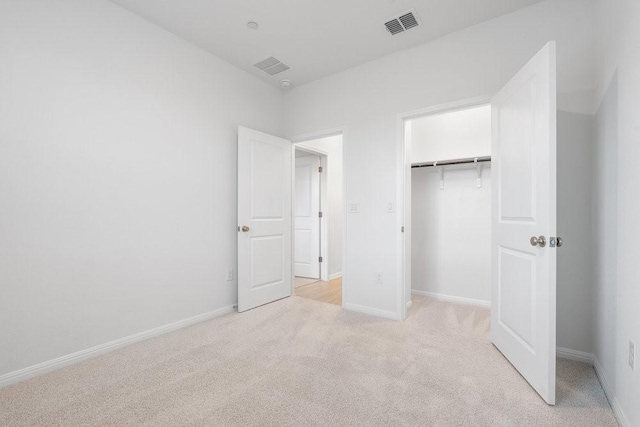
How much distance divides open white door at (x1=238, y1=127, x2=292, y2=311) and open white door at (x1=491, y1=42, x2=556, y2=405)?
2.33 metres

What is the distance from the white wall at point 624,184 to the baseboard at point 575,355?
33 centimetres

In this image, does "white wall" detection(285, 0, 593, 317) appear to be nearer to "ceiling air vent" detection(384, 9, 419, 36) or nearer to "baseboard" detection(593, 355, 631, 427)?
"ceiling air vent" detection(384, 9, 419, 36)

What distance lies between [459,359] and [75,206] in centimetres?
299

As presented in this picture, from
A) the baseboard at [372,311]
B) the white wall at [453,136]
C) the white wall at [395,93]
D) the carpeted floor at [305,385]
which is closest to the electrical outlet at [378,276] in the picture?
the white wall at [395,93]

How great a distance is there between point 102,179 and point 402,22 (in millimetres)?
2791

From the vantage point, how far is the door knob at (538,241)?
1605 mm

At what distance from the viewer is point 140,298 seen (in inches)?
97.6

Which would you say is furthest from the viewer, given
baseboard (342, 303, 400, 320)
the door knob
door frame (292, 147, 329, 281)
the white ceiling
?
door frame (292, 147, 329, 281)

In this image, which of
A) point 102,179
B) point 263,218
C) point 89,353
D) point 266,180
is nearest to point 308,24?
point 266,180

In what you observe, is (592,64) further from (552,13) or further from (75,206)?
(75,206)

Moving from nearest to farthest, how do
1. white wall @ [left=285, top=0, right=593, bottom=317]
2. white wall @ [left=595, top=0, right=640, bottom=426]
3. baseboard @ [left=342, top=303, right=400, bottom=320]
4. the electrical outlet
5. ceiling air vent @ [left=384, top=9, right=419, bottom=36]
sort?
1. white wall @ [left=595, top=0, right=640, bottom=426]
2. white wall @ [left=285, top=0, right=593, bottom=317]
3. ceiling air vent @ [left=384, top=9, right=419, bottom=36]
4. baseboard @ [left=342, top=303, right=400, bottom=320]
5. the electrical outlet

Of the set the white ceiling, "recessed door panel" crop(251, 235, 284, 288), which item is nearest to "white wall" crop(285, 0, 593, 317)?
the white ceiling

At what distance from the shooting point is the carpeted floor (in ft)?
4.92

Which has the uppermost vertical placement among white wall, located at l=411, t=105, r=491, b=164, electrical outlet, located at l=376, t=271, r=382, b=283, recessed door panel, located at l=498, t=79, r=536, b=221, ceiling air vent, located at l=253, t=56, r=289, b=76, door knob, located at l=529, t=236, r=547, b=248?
ceiling air vent, located at l=253, t=56, r=289, b=76
